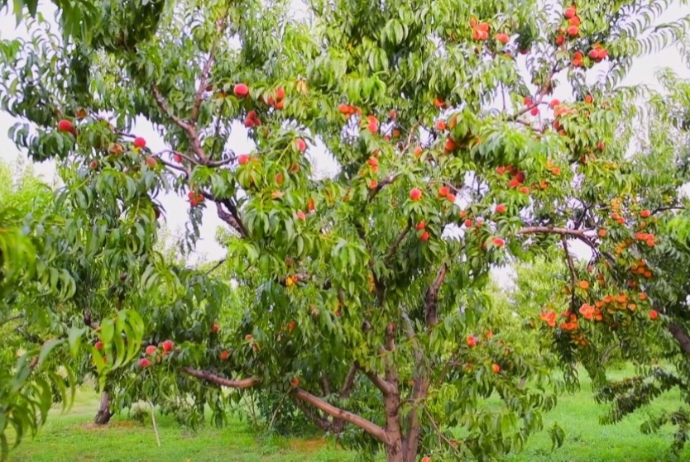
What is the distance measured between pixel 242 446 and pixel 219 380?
6809mm

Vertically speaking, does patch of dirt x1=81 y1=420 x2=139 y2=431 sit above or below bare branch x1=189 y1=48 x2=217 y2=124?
below

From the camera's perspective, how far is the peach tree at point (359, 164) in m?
2.68

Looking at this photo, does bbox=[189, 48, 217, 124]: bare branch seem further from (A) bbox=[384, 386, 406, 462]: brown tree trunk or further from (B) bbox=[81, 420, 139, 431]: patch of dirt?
(B) bbox=[81, 420, 139, 431]: patch of dirt

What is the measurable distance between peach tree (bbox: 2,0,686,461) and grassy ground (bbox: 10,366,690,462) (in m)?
4.66

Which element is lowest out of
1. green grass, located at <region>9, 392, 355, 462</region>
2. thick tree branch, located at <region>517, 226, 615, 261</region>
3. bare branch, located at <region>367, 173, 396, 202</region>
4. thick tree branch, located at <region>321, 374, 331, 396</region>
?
green grass, located at <region>9, 392, 355, 462</region>

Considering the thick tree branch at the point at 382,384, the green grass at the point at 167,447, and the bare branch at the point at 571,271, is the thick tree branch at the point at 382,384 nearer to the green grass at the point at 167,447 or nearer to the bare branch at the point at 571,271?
the bare branch at the point at 571,271

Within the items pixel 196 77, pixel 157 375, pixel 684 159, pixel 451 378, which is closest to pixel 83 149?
pixel 196 77

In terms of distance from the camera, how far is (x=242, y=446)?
9664mm

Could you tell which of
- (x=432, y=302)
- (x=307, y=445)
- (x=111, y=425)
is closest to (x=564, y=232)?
(x=432, y=302)

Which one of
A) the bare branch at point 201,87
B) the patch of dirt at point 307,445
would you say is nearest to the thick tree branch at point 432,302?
the bare branch at point 201,87

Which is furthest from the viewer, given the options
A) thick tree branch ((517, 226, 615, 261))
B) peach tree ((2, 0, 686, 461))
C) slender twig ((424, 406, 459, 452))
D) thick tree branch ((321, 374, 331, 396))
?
thick tree branch ((321, 374, 331, 396))

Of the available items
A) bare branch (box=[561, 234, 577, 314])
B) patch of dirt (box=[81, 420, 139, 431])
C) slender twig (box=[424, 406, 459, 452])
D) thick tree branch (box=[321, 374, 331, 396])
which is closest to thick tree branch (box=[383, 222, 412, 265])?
slender twig (box=[424, 406, 459, 452])

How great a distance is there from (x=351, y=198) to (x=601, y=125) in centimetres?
131

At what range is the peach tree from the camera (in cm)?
268
